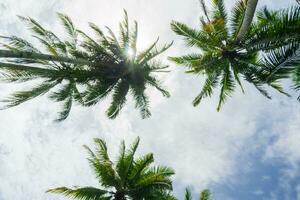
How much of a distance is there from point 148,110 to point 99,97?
9.02ft

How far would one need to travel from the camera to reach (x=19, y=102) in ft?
52.4

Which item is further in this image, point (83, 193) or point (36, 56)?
point (83, 193)

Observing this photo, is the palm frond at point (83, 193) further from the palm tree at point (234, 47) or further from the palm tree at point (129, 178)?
the palm tree at point (234, 47)

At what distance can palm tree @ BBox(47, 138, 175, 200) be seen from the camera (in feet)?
58.5

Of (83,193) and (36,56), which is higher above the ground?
(36,56)

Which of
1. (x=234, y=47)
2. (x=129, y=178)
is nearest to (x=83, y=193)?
(x=129, y=178)

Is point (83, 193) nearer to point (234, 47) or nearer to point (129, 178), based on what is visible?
point (129, 178)

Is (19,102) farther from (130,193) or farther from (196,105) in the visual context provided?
(196,105)

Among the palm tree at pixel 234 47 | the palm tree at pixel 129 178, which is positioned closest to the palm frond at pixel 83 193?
the palm tree at pixel 129 178

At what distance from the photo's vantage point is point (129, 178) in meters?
18.2

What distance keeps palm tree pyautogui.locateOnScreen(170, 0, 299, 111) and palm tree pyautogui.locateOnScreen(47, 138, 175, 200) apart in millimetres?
3334

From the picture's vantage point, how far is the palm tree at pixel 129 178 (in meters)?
17.8

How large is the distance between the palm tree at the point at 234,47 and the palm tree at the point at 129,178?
333 centimetres

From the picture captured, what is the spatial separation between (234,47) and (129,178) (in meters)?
6.90
